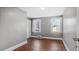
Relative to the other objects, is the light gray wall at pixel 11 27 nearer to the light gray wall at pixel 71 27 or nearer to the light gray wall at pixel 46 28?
the light gray wall at pixel 46 28

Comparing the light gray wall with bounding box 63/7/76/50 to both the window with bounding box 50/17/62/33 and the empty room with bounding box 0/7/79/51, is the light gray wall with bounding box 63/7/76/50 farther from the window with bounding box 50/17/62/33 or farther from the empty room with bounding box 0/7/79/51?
the window with bounding box 50/17/62/33

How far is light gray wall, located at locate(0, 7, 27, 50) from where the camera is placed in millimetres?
1943

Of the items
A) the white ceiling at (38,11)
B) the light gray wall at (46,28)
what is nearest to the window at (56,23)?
the light gray wall at (46,28)

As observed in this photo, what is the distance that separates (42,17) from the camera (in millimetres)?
2449

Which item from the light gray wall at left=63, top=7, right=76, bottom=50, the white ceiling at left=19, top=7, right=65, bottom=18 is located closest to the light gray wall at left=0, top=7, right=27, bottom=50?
the white ceiling at left=19, top=7, right=65, bottom=18

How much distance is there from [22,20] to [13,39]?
0.71 meters

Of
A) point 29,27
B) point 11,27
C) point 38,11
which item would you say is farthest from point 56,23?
point 11,27

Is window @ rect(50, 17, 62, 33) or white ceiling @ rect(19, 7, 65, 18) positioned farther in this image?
window @ rect(50, 17, 62, 33)

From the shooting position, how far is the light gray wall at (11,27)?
1.94 meters

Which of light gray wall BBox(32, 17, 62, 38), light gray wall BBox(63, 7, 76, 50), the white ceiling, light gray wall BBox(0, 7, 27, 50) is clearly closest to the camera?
light gray wall BBox(63, 7, 76, 50)

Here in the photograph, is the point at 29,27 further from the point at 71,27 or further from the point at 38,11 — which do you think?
the point at 71,27

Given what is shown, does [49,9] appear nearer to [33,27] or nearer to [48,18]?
[48,18]

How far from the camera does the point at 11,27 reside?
88.6 inches

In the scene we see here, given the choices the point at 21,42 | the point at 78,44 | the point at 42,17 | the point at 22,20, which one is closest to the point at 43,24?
the point at 42,17
